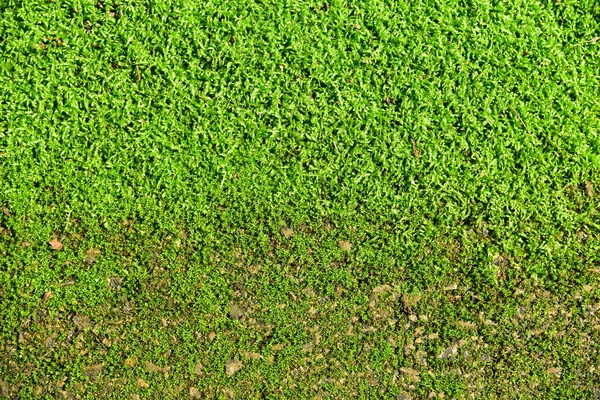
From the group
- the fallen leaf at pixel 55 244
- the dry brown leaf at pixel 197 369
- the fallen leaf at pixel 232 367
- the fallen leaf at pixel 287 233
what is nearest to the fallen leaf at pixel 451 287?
the fallen leaf at pixel 287 233

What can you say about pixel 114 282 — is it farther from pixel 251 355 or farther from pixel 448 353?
pixel 448 353

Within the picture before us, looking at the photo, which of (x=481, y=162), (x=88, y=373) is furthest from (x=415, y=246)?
(x=88, y=373)

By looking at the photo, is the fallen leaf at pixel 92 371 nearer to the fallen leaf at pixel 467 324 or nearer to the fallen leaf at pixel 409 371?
the fallen leaf at pixel 409 371

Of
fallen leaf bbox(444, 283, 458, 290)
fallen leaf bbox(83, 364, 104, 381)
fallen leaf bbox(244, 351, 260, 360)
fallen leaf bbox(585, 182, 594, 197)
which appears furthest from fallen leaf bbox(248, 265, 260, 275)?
fallen leaf bbox(585, 182, 594, 197)

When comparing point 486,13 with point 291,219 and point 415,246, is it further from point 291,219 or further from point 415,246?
point 291,219

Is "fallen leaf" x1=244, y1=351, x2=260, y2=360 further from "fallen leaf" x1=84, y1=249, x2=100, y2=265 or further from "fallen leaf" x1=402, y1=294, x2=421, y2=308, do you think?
"fallen leaf" x1=84, y1=249, x2=100, y2=265

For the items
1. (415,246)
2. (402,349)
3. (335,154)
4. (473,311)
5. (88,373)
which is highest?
(335,154)
